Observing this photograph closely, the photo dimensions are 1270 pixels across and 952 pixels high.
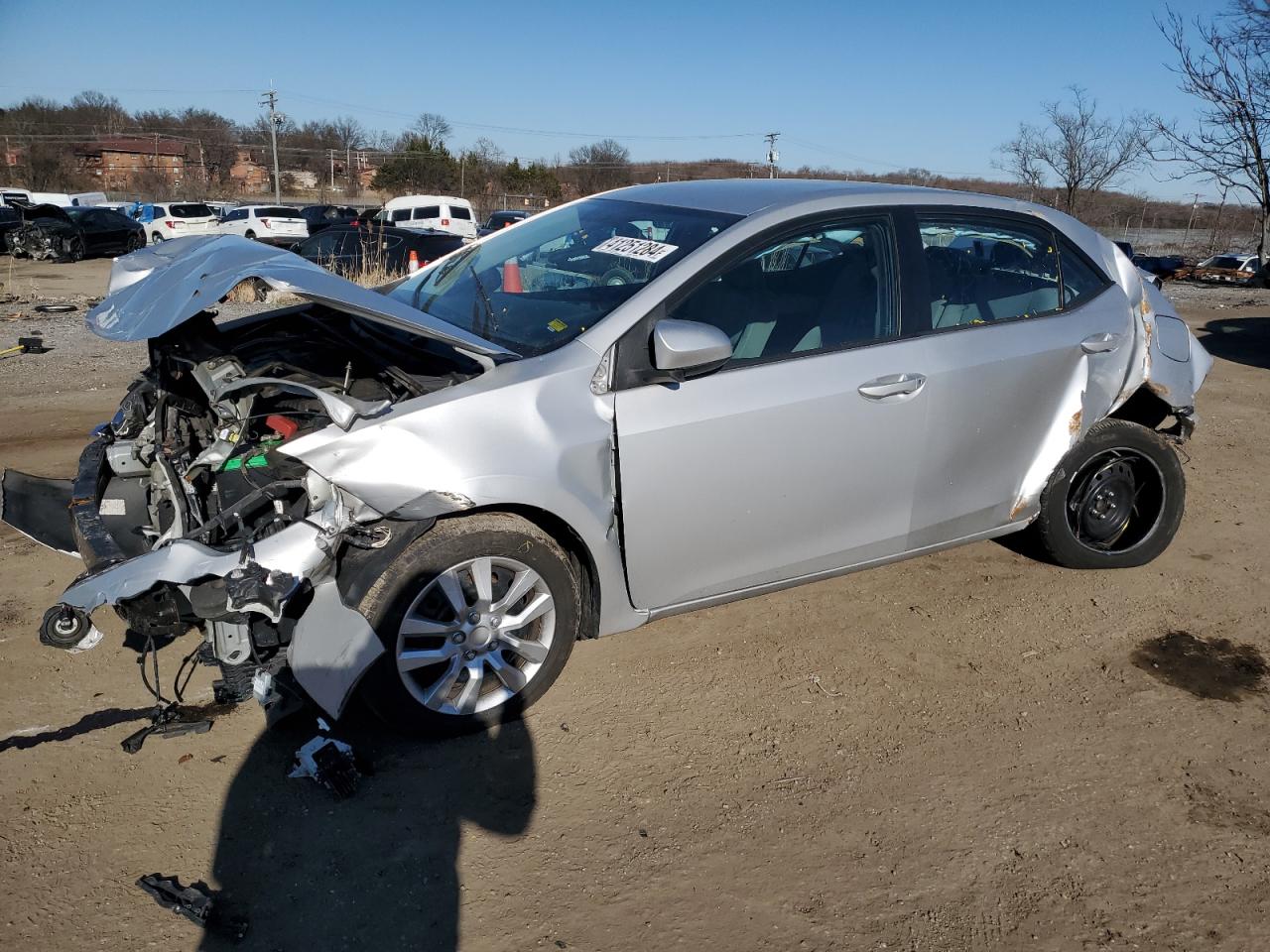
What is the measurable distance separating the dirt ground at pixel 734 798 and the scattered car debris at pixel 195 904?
0.12 ft

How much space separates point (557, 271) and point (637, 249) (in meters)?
0.39

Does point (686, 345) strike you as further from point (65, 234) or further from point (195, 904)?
point (65, 234)

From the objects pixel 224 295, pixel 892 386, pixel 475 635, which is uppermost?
pixel 224 295

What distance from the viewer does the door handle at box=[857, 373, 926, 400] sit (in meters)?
3.54

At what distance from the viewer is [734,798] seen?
3.03m

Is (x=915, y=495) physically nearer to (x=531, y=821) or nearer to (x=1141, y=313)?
(x=1141, y=313)

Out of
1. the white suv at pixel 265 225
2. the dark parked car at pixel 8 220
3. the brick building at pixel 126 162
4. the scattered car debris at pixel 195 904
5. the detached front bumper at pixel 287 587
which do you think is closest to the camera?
the scattered car debris at pixel 195 904

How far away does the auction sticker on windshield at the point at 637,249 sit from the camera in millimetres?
3520

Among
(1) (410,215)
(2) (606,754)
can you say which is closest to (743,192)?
(2) (606,754)

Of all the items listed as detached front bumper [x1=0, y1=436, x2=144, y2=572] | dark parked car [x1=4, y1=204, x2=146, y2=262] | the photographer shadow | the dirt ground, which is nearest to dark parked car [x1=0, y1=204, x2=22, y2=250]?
dark parked car [x1=4, y1=204, x2=146, y2=262]

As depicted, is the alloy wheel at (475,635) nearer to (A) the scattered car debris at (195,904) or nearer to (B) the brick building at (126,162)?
(A) the scattered car debris at (195,904)

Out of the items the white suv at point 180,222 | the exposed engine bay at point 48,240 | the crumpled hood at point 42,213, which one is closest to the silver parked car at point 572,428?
the exposed engine bay at point 48,240

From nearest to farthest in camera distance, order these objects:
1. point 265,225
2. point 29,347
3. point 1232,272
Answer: point 29,347 → point 1232,272 → point 265,225

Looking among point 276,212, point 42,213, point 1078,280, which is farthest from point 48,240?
point 1078,280
